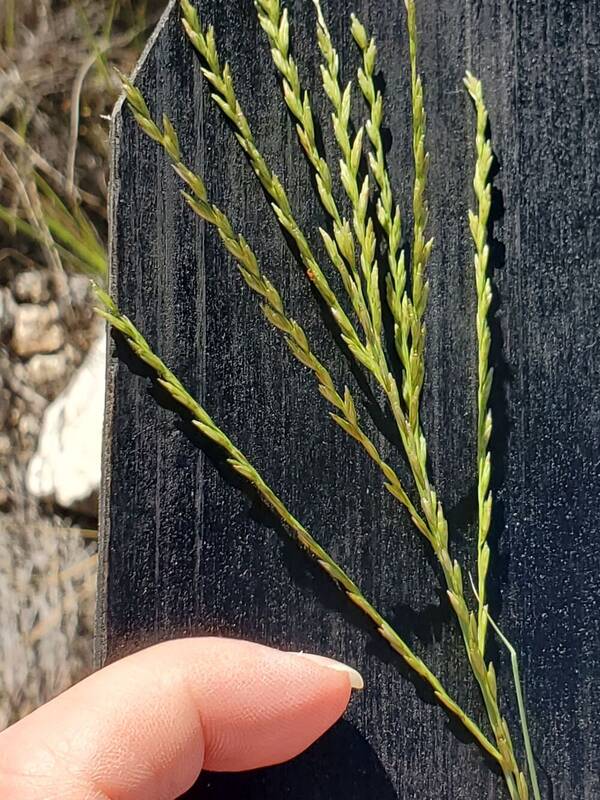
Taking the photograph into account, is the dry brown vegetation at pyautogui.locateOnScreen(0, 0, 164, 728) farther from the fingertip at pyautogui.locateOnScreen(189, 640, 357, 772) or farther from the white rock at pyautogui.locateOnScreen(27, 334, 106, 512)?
the fingertip at pyautogui.locateOnScreen(189, 640, 357, 772)

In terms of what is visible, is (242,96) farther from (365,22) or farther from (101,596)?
(101,596)

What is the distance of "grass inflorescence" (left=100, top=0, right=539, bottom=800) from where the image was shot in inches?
21.5

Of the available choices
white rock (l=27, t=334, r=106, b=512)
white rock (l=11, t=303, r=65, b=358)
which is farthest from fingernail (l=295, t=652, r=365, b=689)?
white rock (l=11, t=303, r=65, b=358)

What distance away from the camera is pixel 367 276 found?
544 millimetres

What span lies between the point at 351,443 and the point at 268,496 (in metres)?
0.07

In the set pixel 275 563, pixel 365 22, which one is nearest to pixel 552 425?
pixel 275 563

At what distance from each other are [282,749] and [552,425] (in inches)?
12.0

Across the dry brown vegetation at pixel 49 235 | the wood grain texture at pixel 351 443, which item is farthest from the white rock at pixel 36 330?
the wood grain texture at pixel 351 443

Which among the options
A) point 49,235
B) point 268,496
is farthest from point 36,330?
point 268,496

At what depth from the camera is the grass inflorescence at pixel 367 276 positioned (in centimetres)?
55

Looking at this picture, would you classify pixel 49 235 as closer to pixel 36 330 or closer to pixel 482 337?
pixel 36 330

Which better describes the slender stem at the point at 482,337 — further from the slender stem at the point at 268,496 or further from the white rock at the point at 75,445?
the white rock at the point at 75,445

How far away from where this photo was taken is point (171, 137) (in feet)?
1.84

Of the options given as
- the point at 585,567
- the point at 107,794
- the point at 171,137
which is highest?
the point at 171,137
